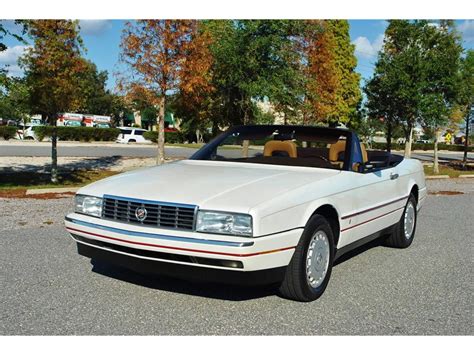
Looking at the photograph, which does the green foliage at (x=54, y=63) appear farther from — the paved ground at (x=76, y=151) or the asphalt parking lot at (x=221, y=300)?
the paved ground at (x=76, y=151)

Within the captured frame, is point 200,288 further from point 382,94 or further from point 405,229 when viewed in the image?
point 382,94

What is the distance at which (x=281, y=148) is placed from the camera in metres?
5.60

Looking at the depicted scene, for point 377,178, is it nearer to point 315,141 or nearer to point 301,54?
point 315,141

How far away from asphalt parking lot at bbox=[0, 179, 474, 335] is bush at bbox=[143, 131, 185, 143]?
39.4 m

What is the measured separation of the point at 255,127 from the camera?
5.90m

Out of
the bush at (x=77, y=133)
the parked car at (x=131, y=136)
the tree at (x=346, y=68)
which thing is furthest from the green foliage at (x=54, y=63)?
the parked car at (x=131, y=136)

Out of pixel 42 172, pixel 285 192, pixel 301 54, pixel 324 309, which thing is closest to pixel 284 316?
pixel 324 309

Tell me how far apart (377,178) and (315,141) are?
760 millimetres

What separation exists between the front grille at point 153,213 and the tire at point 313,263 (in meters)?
0.92

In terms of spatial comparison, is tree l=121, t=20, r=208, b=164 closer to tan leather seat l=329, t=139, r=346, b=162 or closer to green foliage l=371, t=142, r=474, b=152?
tan leather seat l=329, t=139, r=346, b=162

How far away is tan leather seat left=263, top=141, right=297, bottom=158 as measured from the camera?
A: 5.55 meters

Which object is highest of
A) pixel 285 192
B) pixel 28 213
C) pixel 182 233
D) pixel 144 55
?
pixel 144 55

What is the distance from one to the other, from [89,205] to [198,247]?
1143mm

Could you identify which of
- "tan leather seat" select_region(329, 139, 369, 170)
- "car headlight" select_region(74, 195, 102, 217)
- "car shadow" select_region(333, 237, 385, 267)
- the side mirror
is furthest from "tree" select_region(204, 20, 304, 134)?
"car headlight" select_region(74, 195, 102, 217)
